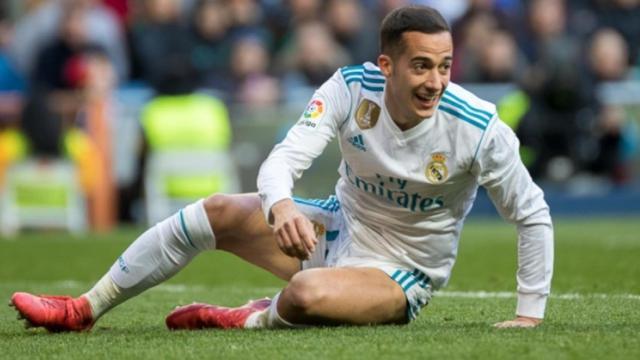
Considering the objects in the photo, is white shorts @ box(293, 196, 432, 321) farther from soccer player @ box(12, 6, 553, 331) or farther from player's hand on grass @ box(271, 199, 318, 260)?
player's hand on grass @ box(271, 199, 318, 260)

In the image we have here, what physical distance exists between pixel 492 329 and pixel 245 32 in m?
11.7

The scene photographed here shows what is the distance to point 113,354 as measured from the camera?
18.4ft

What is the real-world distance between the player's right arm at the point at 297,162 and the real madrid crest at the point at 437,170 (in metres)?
0.40

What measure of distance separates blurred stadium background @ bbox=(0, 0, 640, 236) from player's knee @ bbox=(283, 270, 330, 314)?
9370mm

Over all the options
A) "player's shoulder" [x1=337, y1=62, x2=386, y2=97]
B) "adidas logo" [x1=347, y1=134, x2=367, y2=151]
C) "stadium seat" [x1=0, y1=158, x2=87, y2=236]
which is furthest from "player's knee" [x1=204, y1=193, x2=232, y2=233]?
"stadium seat" [x1=0, y1=158, x2=87, y2=236]

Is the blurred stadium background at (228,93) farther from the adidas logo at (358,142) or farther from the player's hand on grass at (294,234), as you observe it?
the player's hand on grass at (294,234)

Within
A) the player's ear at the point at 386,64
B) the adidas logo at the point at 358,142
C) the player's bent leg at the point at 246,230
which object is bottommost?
the player's bent leg at the point at 246,230

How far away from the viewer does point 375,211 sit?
6.48m

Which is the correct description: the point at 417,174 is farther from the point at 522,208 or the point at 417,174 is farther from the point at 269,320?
the point at 269,320

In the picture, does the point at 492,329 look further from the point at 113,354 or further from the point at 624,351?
the point at 113,354

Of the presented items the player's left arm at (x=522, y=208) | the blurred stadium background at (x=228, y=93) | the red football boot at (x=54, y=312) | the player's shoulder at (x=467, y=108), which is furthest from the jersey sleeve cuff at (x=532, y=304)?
the blurred stadium background at (x=228, y=93)

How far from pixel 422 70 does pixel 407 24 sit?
0.63ft

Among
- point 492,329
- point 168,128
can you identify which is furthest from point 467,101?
point 168,128

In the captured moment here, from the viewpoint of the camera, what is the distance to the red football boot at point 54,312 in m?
6.26
